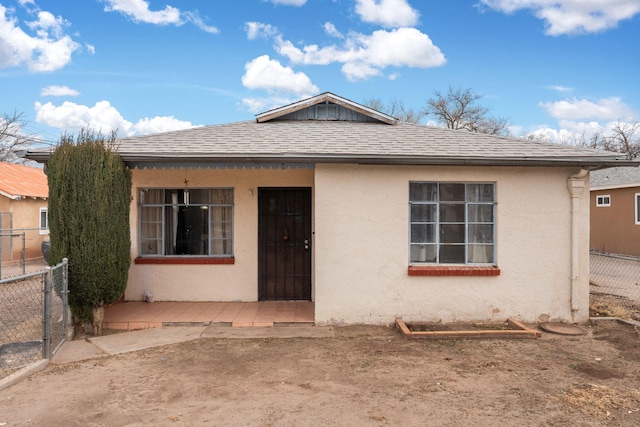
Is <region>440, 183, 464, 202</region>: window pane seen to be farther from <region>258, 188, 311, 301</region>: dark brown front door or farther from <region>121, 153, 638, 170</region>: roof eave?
<region>258, 188, 311, 301</region>: dark brown front door

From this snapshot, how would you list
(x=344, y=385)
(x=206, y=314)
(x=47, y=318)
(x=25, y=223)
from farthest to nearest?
1. (x=25, y=223)
2. (x=206, y=314)
3. (x=47, y=318)
4. (x=344, y=385)

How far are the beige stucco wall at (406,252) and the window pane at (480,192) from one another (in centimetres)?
17

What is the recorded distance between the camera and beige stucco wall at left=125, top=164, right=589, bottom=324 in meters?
7.09

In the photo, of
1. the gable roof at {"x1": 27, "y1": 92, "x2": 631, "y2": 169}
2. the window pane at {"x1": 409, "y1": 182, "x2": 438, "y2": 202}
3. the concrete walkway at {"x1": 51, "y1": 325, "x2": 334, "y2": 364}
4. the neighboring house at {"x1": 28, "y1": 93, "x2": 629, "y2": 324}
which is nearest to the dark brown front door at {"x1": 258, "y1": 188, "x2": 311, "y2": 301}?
the gable roof at {"x1": 27, "y1": 92, "x2": 631, "y2": 169}

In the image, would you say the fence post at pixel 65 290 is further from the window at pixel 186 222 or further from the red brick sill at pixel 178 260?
the window at pixel 186 222

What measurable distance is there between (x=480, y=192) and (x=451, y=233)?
847mm

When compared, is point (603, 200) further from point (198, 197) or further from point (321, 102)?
point (198, 197)

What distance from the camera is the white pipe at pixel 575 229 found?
23.3 feet

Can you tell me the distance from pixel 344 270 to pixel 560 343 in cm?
332

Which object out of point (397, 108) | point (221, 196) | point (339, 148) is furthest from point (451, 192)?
point (397, 108)

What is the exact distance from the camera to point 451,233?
7422mm

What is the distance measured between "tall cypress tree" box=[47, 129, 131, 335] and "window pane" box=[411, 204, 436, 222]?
4682mm

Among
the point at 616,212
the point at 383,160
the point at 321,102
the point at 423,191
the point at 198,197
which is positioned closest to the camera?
the point at 383,160

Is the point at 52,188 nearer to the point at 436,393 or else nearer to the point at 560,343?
the point at 436,393
